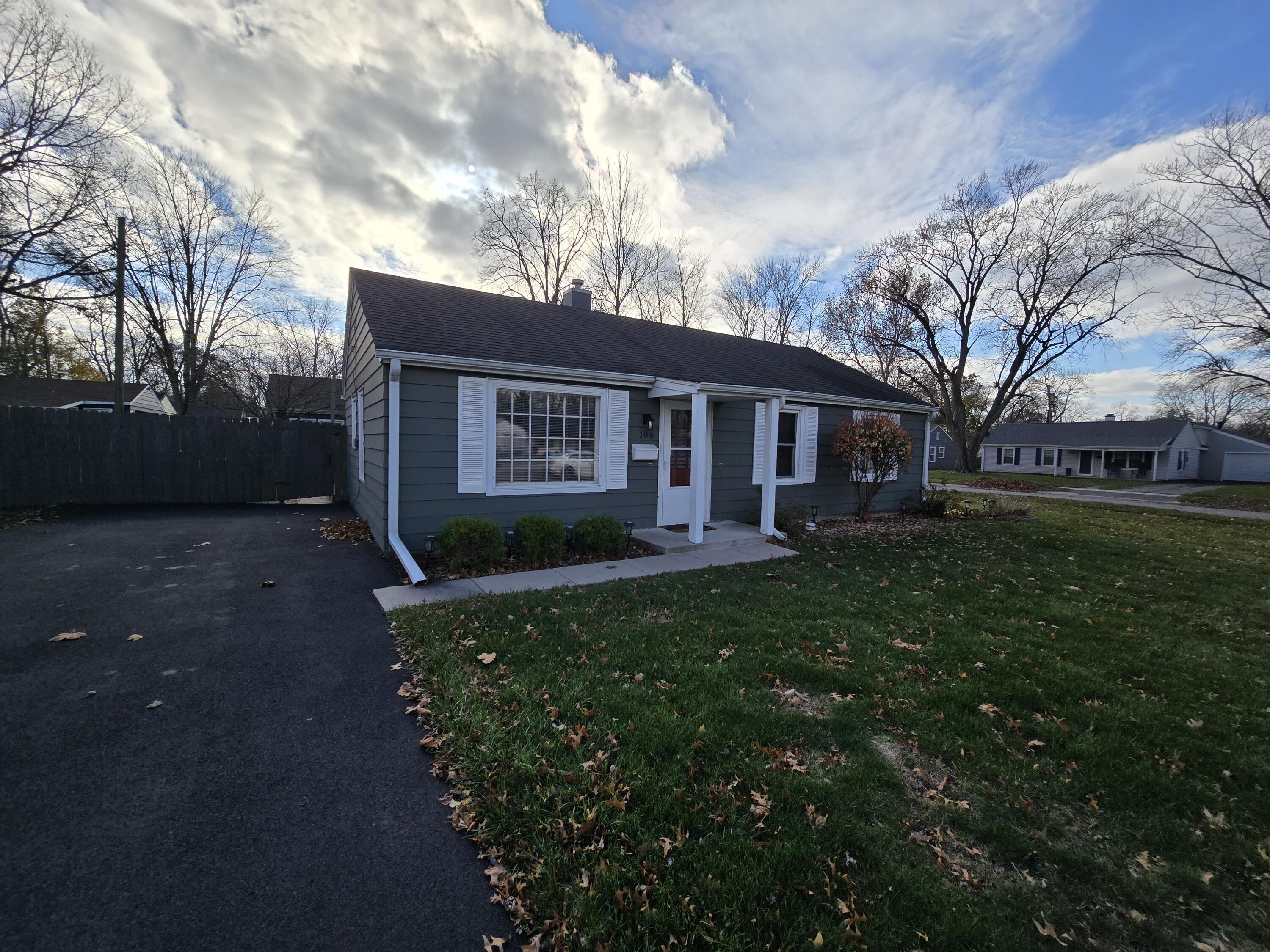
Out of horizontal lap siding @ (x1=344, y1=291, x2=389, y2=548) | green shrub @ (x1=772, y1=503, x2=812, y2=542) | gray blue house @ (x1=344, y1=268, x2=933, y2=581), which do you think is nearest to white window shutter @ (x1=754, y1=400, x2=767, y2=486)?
gray blue house @ (x1=344, y1=268, x2=933, y2=581)

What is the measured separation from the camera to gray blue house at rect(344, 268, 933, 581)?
6.54 m

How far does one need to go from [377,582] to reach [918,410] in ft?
40.3

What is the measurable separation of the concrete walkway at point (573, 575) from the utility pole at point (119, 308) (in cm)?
1289

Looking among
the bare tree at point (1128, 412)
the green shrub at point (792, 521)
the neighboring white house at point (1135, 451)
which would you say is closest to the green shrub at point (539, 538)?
the green shrub at point (792, 521)

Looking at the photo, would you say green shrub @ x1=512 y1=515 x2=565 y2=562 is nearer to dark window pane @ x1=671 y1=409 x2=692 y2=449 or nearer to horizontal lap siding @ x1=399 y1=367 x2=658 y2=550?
horizontal lap siding @ x1=399 y1=367 x2=658 y2=550

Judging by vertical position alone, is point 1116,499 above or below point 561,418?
below

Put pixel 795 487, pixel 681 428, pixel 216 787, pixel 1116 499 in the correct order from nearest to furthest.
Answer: pixel 216 787, pixel 681 428, pixel 795 487, pixel 1116 499

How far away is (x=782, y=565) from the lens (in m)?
6.95

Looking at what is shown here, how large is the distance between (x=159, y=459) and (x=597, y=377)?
981 cm

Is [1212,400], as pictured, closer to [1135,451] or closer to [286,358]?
[1135,451]

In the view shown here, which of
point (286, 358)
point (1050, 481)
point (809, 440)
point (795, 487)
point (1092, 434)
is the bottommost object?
point (1050, 481)

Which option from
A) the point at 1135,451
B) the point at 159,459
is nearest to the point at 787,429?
the point at 159,459

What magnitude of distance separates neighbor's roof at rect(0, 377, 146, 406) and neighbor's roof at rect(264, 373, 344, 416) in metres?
5.29

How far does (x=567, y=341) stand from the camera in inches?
335
